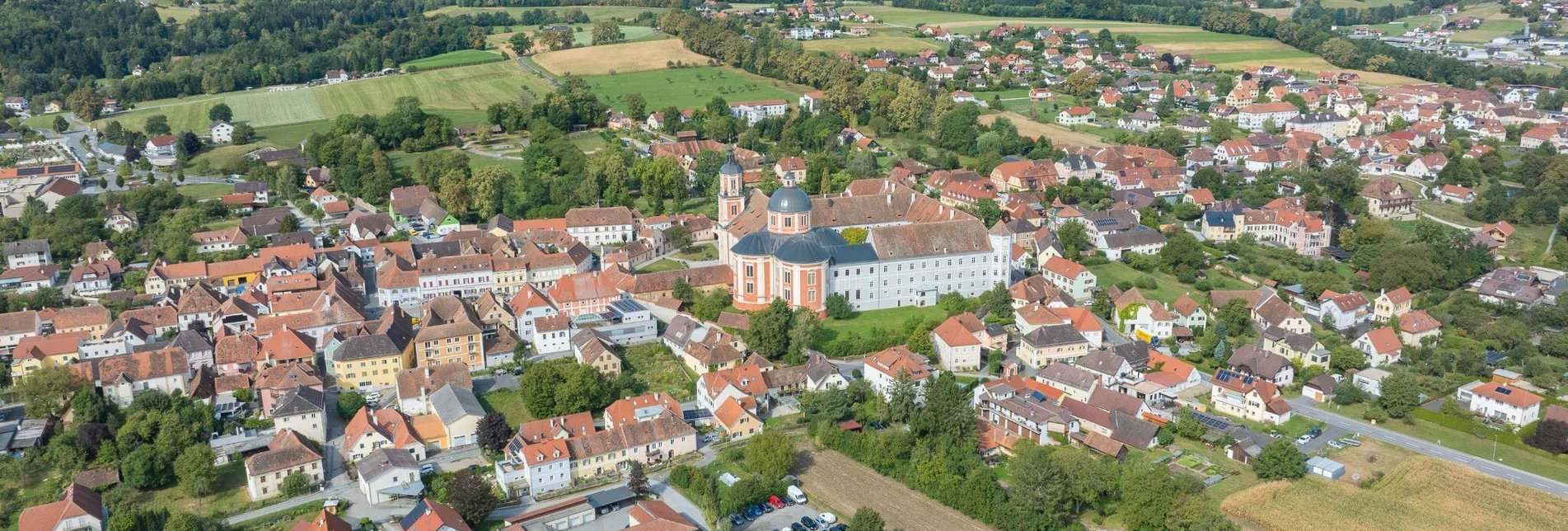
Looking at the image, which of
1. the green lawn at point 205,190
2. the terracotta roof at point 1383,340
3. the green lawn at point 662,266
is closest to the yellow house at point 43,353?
the green lawn at point 662,266

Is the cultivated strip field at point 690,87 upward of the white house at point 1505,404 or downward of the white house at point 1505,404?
upward

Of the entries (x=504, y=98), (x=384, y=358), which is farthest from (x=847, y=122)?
(x=384, y=358)

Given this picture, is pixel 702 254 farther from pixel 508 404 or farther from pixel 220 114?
pixel 220 114

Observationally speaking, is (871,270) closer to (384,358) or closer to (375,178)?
(384,358)

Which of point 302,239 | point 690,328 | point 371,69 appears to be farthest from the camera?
point 371,69

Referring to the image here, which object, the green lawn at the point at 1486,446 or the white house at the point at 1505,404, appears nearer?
the green lawn at the point at 1486,446

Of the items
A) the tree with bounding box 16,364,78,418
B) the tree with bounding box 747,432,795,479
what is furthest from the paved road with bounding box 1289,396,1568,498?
the tree with bounding box 16,364,78,418

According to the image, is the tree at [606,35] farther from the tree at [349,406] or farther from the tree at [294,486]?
the tree at [294,486]
